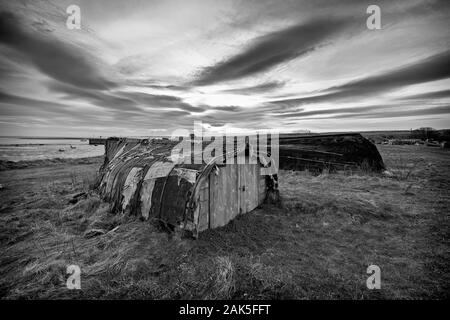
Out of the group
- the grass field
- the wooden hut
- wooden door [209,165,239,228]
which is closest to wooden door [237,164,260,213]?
the wooden hut

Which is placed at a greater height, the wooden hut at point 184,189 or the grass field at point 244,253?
the wooden hut at point 184,189

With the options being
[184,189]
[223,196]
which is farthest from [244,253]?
[184,189]

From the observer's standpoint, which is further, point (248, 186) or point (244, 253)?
point (248, 186)

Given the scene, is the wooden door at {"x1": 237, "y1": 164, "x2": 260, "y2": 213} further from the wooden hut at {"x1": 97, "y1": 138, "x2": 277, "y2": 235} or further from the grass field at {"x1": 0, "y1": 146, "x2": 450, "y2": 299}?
the grass field at {"x1": 0, "y1": 146, "x2": 450, "y2": 299}

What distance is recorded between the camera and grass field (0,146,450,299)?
3502 millimetres

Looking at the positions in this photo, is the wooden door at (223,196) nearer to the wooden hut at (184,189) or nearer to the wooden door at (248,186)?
the wooden hut at (184,189)

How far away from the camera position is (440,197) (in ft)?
28.1

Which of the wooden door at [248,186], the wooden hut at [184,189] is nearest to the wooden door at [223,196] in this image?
the wooden hut at [184,189]

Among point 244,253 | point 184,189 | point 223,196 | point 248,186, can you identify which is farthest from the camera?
point 248,186

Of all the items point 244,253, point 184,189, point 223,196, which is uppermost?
point 184,189

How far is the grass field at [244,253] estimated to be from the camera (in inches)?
138

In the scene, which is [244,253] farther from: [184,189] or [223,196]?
[184,189]

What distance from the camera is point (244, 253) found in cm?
467
